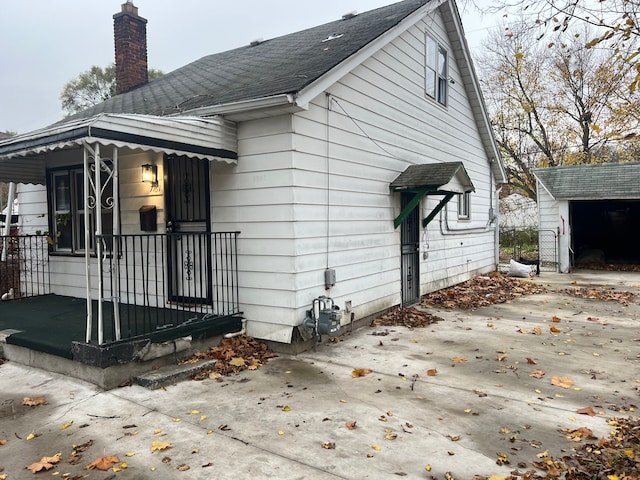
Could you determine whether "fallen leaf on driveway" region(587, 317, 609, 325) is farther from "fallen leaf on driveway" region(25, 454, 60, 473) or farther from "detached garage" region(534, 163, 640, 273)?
"detached garage" region(534, 163, 640, 273)

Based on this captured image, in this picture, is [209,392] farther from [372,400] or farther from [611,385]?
[611,385]

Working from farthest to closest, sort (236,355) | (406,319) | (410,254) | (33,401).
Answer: (410,254), (406,319), (236,355), (33,401)

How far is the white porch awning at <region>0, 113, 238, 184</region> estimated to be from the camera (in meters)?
4.26

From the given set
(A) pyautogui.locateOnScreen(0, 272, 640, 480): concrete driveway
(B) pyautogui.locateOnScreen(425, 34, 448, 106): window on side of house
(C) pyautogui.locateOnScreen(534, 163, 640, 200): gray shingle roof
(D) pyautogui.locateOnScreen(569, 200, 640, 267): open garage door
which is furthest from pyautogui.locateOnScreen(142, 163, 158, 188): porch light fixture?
(D) pyautogui.locateOnScreen(569, 200, 640, 267): open garage door

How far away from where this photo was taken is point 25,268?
27.8 ft

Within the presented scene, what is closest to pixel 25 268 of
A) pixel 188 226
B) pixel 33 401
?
pixel 188 226

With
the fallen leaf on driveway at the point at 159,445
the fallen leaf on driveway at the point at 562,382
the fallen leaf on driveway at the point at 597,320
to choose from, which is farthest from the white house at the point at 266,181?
the fallen leaf on driveway at the point at 597,320

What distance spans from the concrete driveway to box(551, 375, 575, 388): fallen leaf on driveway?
0.08 feet

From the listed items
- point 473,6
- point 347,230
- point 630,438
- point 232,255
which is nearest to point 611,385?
point 630,438

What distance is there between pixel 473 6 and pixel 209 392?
4.61 m

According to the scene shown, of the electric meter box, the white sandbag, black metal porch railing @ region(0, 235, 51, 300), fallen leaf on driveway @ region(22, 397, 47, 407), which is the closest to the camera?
fallen leaf on driveway @ region(22, 397, 47, 407)

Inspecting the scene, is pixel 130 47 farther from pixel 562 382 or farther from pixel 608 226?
pixel 608 226

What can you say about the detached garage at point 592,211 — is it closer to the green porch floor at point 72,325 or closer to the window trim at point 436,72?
the window trim at point 436,72

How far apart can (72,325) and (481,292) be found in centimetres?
822
